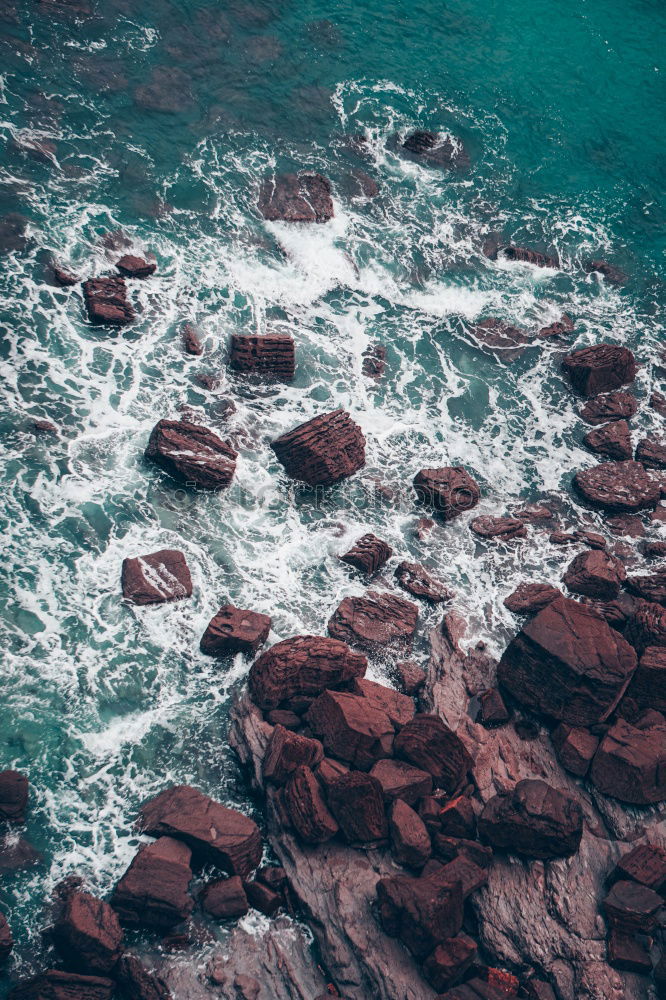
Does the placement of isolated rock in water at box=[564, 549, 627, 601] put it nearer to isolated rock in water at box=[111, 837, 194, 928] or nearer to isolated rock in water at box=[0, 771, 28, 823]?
isolated rock in water at box=[111, 837, 194, 928]

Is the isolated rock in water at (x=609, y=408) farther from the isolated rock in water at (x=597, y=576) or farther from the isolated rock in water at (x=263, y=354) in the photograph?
the isolated rock in water at (x=263, y=354)

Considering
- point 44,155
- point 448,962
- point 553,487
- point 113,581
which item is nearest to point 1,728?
point 113,581

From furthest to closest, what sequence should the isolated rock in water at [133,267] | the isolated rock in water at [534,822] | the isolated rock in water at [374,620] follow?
the isolated rock in water at [133,267] < the isolated rock in water at [374,620] < the isolated rock in water at [534,822]

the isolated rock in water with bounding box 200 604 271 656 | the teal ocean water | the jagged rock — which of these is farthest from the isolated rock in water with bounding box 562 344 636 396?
the isolated rock in water with bounding box 200 604 271 656

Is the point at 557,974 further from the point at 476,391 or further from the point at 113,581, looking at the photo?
the point at 476,391

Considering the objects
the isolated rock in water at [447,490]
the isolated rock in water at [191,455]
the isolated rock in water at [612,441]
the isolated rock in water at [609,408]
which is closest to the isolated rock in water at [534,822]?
the isolated rock in water at [447,490]

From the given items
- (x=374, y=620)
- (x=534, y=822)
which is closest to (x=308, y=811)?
(x=534, y=822)
